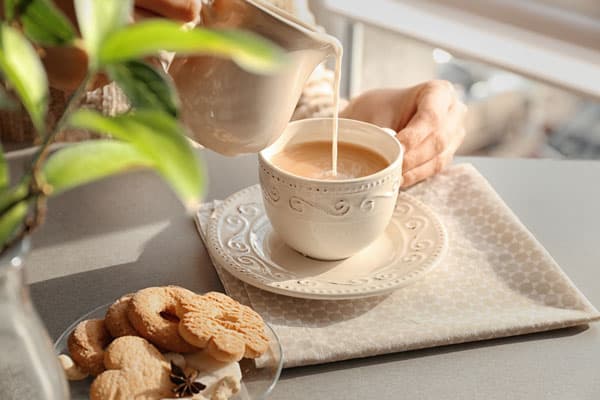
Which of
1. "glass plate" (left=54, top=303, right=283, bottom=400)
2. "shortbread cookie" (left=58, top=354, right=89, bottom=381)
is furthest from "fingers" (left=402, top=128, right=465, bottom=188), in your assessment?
"shortbread cookie" (left=58, top=354, right=89, bottom=381)

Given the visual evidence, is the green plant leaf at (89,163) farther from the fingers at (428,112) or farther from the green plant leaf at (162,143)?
the fingers at (428,112)

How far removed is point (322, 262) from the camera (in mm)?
784

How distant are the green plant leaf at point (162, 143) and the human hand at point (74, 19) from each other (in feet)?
1.26

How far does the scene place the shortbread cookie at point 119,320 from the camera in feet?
2.04

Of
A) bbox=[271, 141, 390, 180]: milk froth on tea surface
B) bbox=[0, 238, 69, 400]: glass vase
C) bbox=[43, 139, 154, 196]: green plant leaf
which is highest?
bbox=[43, 139, 154, 196]: green plant leaf

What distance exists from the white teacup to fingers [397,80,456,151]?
0.17 metres

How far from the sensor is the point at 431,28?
2.02 metres

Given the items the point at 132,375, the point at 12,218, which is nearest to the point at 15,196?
the point at 12,218

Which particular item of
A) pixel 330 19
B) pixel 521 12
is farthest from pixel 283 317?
pixel 330 19

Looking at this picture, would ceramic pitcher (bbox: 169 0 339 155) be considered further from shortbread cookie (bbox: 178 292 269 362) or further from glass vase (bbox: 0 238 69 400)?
glass vase (bbox: 0 238 69 400)

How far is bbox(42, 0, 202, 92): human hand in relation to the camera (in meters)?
0.67

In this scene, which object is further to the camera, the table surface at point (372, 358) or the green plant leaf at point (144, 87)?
the table surface at point (372, 358)

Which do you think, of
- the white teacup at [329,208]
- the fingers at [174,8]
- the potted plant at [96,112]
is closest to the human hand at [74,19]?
the fingers at [174,8]

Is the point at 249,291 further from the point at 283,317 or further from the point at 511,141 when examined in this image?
the point at 511,141
